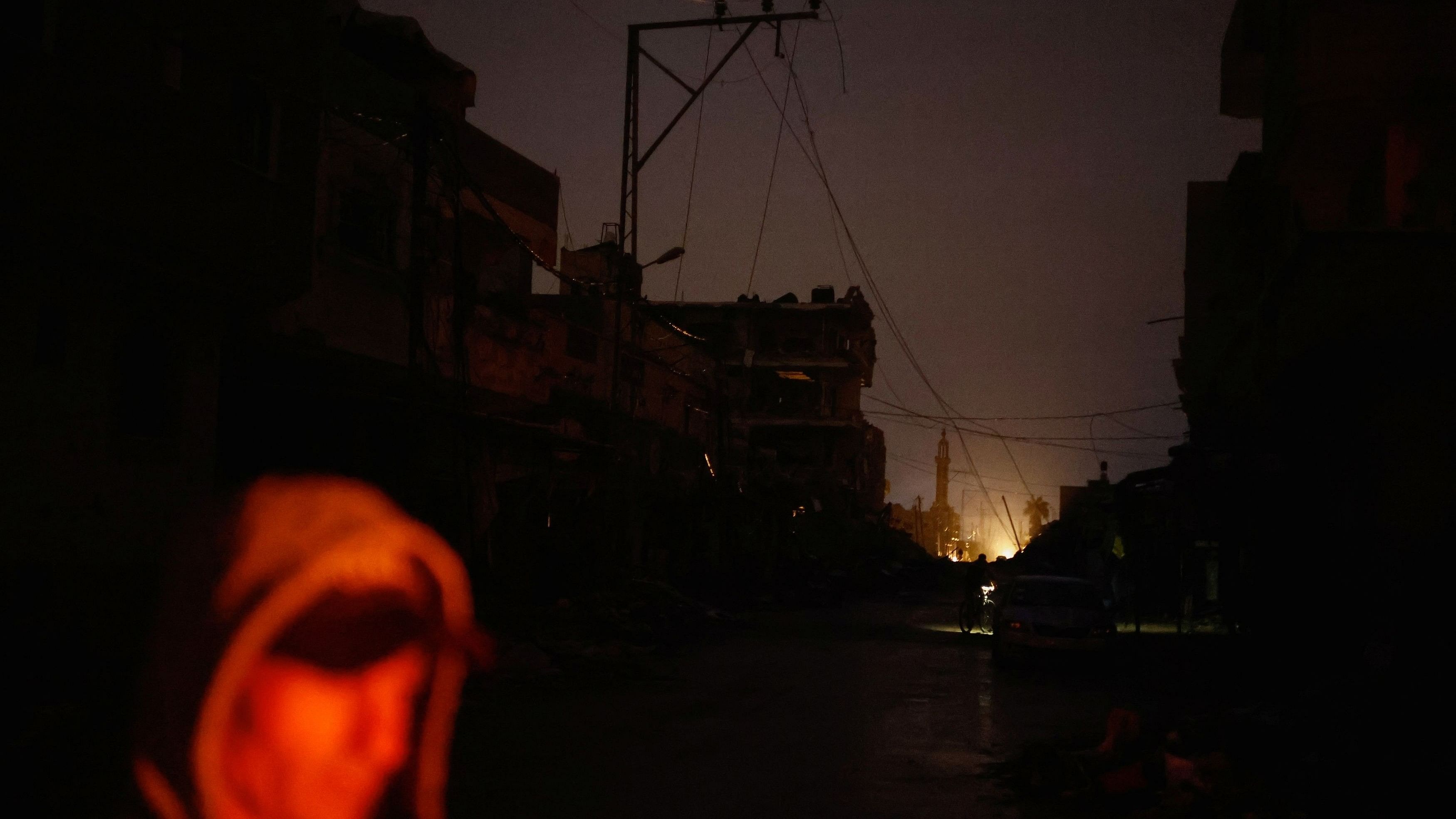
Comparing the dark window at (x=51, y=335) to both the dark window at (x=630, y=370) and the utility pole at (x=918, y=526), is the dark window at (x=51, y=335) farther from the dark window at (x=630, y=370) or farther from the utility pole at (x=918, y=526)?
the utility pole at (x=918, y=526)

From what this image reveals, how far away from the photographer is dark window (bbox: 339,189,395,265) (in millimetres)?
23562

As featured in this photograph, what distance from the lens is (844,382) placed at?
79.0 meters

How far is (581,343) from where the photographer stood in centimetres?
3672

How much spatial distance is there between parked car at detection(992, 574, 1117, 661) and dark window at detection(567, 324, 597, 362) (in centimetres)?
1696

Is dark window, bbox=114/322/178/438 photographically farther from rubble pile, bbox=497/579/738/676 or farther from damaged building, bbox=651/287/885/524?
damaged building, bbox=651/287/885/524

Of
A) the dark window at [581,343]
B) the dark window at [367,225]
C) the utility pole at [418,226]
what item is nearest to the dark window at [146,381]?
the utility pole at [418,226]

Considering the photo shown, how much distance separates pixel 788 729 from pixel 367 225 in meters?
15.2

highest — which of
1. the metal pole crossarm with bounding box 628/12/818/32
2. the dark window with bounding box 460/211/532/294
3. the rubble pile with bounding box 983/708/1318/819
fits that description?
the metal pole crossarm with bounding box 628/12/818/32

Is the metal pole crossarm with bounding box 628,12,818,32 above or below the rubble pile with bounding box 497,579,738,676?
above

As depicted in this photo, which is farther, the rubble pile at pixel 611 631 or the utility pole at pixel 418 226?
the rubble pile at pixel 611 631

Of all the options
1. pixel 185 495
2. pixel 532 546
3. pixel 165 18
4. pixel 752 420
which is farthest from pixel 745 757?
pixel 752 420

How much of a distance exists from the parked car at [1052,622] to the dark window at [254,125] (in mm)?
14094

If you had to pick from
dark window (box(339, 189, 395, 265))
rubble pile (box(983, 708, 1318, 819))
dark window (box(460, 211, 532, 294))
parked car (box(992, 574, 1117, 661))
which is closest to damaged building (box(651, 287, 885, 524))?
dark window (box(460, 211, 532, 294))

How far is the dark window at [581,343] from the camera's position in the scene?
118ft
